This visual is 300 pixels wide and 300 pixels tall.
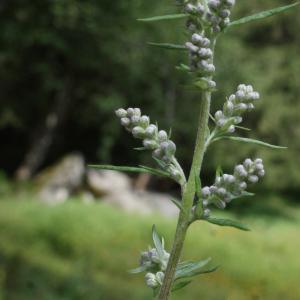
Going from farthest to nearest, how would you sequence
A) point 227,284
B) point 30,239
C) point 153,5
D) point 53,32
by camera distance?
point 53,32
point 153,5
point 30,239
point 227,284

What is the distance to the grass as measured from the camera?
500 inches

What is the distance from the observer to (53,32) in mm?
25578

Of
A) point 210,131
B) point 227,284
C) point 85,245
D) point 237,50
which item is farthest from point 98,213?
point 210,131

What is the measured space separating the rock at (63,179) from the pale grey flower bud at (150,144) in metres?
24.3

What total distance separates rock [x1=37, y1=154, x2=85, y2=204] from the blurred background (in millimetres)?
73

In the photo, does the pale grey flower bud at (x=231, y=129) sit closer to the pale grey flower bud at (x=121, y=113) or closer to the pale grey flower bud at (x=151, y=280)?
the pale grey flower bud at (x=121, y=113)

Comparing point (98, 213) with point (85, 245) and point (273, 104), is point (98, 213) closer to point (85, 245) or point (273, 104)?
point (85, 245)

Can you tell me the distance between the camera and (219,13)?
6.04 feet

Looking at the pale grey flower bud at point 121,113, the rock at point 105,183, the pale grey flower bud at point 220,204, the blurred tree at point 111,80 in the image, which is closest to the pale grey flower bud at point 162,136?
the pale grey flower bud at point 121,113

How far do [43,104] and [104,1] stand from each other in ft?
41.9

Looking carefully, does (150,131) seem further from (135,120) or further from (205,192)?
(205,192)

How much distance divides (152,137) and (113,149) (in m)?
31.8

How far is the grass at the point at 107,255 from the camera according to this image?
41.7 ft

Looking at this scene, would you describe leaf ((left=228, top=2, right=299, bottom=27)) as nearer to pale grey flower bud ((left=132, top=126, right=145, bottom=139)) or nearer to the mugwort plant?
the mugwort plant
